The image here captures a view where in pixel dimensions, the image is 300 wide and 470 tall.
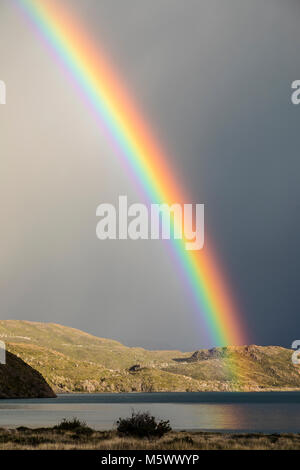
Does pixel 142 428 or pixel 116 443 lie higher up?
pixel 116 443

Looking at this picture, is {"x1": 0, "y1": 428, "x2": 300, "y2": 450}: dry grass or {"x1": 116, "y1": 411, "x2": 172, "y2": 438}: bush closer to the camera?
{"x1": 0, "y1": 428, "x2": 300, "y2": 450}: dry grass

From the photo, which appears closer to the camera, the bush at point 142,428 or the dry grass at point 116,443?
the dry grass at point 116,443

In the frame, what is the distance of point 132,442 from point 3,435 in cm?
1173

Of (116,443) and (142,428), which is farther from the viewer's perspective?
(142,428)
